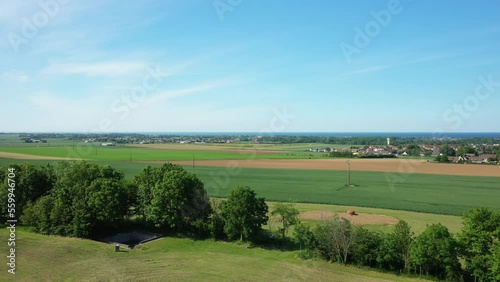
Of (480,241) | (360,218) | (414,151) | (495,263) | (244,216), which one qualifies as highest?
(414,151)

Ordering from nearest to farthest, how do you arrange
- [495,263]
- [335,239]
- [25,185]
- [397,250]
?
[495,263] < [397,250] < [335,239] < [25,185]

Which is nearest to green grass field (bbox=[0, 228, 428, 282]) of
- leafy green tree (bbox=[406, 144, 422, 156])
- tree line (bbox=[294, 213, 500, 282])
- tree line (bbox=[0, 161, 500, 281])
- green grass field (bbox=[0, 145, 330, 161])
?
tree line (bbox=[294, 213, 500, 282])

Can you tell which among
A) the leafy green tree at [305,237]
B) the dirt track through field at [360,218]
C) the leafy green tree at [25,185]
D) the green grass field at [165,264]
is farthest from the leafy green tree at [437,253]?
the leafy green tree at [25,185]

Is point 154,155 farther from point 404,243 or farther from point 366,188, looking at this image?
point 404,243

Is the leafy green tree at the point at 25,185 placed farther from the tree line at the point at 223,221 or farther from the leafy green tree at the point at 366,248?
the leafy green tree at the point at 366,248

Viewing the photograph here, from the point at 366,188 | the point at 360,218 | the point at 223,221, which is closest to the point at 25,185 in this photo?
the point at 223,221

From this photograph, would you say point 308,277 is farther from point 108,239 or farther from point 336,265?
point 108,239
